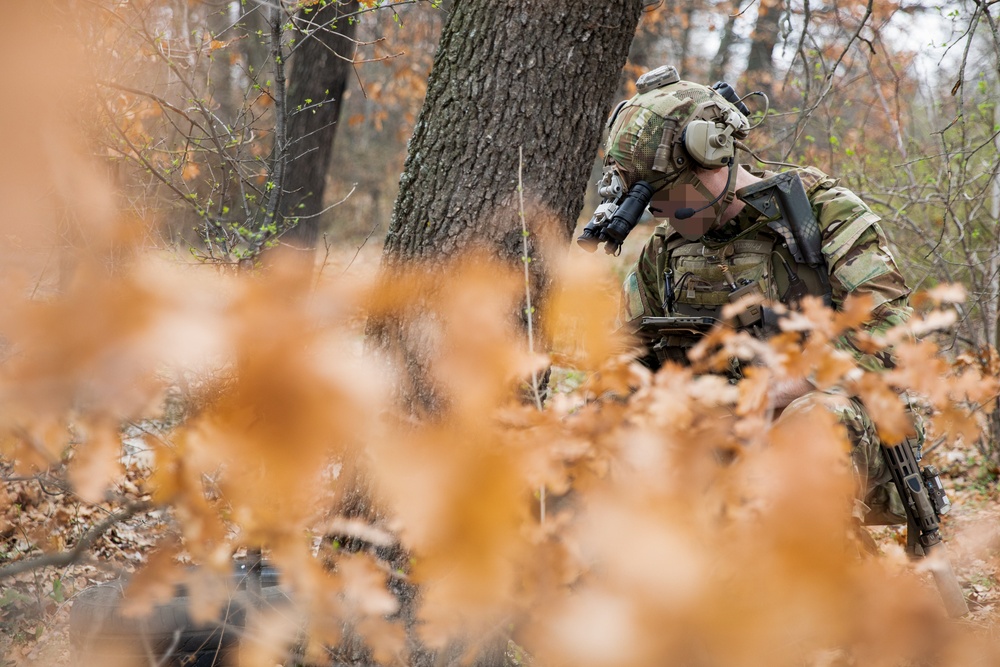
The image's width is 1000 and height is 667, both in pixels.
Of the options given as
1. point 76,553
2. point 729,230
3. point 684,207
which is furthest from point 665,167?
point 76,553

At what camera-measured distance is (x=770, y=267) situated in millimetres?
2742

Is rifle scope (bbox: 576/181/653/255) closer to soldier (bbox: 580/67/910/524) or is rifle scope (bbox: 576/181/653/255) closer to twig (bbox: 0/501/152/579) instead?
soldier (bbox: 580/67/910/524)

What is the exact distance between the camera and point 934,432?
2.17 metres

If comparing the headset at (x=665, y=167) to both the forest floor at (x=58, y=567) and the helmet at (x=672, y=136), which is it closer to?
the helmet at (x=672, y=136)

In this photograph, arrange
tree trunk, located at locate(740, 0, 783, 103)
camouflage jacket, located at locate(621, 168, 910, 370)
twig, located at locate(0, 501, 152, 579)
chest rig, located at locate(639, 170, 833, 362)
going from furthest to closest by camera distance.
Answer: tree trunk, located at locate(740, 0, 783, 103) → chest rig, located at locate(639, 170, 833, 362) → camouflage jacket, located at locate(621, 168, 910, 370) → twig, located at locate(0, 501, 152, 579)

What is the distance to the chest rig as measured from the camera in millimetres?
2586

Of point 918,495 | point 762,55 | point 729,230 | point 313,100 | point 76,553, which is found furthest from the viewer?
point 762,55

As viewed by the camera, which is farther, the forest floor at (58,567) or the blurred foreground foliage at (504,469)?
the forest floor at (58,567)

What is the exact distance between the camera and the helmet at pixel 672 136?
8.21 feet

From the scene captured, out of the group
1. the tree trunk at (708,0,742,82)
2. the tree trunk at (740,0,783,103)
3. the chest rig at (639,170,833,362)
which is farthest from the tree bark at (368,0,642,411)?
the tree trunk at (708,0,742,82)

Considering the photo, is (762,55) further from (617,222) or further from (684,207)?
(617,222)

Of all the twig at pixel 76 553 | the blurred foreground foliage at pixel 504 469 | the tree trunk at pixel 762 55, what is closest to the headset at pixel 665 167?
the blurred foreground foliage at pixel 504 469

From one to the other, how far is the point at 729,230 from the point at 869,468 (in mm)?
983

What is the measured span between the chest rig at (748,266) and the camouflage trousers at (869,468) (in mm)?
375
